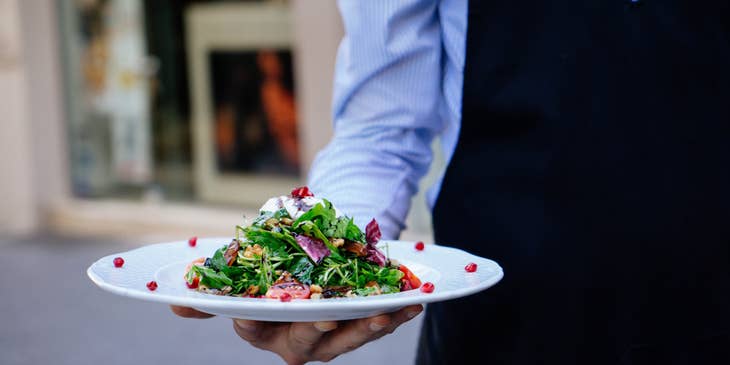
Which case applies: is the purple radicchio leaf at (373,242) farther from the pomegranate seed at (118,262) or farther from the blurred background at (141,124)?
the blurred background at (141,124)

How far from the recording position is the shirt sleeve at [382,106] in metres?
1.81

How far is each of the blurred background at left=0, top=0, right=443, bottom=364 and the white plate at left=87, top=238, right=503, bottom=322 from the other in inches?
199

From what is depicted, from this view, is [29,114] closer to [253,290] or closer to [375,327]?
[253,290]

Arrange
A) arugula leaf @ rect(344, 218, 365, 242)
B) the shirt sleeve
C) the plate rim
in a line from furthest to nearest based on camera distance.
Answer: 1. the shirt sleeve
2. arugula leaf @ rect(344, 218, 365, 242)
3. the plate rim

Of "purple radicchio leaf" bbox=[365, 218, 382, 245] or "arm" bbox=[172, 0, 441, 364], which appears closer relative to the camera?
"purple radicchio leaf" bbox=[365, 218, 382, 245]

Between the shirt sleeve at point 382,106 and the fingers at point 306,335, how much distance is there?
1.11 ft

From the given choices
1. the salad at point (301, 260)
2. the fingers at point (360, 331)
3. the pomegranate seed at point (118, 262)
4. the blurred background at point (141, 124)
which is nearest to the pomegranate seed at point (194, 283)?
the salad at point (301, 260)

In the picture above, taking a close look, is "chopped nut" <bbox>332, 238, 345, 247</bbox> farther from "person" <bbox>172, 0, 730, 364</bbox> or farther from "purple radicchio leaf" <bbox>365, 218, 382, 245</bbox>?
"person" <bbox>172, 0, 730, 364</bbox>

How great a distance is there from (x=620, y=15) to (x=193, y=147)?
746 cm

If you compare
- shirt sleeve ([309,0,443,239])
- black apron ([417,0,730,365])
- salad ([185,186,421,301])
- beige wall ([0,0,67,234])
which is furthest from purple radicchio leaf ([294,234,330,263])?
beige wall ([0,0,67,234])

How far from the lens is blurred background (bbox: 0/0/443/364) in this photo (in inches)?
287

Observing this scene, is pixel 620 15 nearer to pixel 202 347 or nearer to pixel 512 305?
pixel 512 305

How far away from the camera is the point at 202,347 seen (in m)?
5.32

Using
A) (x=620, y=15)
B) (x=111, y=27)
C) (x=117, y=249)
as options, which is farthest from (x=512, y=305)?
(x=111, y=27)
